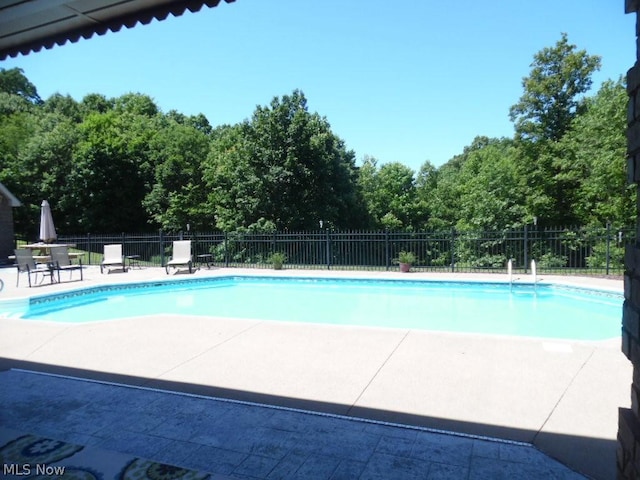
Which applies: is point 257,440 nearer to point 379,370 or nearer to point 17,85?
point 379,370

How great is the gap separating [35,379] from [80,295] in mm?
7955

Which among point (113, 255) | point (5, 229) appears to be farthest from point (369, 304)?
point (5, 229)

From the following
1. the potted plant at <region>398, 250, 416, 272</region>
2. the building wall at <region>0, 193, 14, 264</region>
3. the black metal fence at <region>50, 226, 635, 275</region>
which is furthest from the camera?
the building wall at <region>0, 193, 14, 264</region>

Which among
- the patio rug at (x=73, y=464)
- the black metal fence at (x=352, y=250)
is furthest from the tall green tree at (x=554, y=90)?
the patio rug at (x=73, y=464)

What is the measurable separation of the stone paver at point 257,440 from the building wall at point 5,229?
20.2 meters

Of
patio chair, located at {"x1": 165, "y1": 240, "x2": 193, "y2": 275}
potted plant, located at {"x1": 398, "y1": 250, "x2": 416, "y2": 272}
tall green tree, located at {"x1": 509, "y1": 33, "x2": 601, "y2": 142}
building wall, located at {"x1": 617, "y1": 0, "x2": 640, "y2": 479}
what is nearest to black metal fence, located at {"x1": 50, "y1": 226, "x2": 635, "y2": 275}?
potted plant, located at {"x1": 398, "y1": 250, "x2": 416, "y2": 272}

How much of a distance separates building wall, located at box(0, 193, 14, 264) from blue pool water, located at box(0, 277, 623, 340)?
11.8m

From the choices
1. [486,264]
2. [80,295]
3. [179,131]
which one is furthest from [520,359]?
[179,131]

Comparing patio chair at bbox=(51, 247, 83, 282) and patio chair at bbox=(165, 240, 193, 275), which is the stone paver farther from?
patio chair at bbox=(165, 240, 193, 275)

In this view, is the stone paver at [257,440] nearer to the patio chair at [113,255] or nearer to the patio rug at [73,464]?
the patio rug at [73,464]

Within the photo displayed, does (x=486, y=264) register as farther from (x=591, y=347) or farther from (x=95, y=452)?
(x=95, y=452)

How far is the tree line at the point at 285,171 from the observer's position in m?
20.4

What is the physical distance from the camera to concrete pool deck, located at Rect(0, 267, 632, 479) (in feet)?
11.1

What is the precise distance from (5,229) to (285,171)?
543 inches
